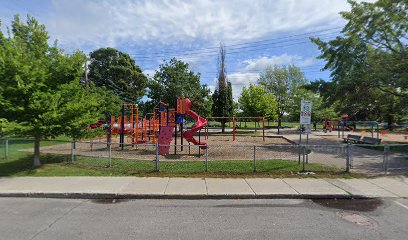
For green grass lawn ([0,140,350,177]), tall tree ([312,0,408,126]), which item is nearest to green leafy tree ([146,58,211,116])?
tall tree ([312,0,408,126])

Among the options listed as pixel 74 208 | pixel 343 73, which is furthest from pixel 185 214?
pixel 343 73

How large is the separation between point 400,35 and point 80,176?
70.8 ft

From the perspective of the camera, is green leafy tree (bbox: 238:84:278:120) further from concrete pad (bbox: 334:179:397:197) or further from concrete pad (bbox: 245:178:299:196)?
concrete pad (bbox: 245:178:299:196)

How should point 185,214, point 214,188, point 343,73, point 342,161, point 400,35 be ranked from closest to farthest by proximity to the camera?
point 185,214 → point 214,188 → point 342,161 → point 400,35 → point 343,73

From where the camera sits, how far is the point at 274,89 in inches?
2028

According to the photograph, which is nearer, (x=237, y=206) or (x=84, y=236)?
(x=84, y=236)

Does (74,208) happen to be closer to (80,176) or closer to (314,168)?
(80,176)

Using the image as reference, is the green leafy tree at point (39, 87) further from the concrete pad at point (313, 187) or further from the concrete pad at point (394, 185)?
the concrete pad at point (394, 185)

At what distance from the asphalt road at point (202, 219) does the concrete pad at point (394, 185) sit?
68 centimetres

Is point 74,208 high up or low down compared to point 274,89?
down

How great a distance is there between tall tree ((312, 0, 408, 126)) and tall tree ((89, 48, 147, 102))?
3804 centimetres

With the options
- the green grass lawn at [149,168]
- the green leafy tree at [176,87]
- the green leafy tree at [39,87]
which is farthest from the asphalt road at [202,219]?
the green leafy tree at [176,87]

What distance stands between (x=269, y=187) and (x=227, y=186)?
1.18 m

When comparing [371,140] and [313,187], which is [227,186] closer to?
[313,187]
